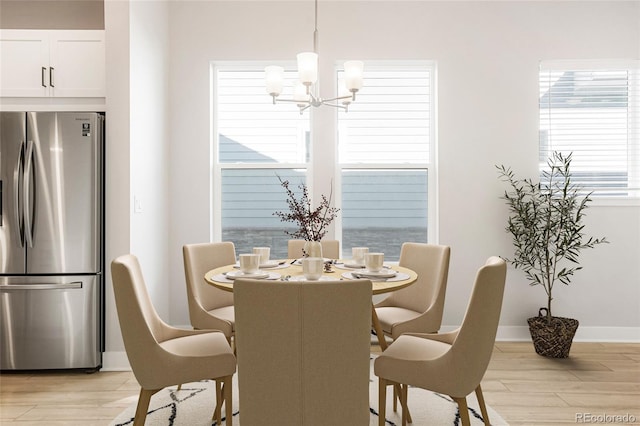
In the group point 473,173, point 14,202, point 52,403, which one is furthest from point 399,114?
point 52,403

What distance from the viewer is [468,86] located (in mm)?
3795

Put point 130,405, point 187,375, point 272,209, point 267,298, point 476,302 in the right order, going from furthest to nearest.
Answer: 1. point 272,209
2. point 130,405
3. point 187,375
4. point 476,302
5. point 267,298

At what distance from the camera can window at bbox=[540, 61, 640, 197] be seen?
3.86 meters

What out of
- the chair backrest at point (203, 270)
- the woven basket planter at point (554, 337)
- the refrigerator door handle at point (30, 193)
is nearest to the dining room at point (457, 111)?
the woven basket planter at point (554, 337)

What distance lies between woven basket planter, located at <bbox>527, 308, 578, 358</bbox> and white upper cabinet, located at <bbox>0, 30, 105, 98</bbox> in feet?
12.7

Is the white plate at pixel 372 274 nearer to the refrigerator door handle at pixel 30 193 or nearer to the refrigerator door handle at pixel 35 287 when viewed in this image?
the refrigerator door handle at pixel 35 287

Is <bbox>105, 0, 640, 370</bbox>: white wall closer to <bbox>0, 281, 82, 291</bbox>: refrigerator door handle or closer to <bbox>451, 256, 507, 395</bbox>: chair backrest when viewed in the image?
<bbox>0, 281, 82, 291</bbox>: refrigerator door handle

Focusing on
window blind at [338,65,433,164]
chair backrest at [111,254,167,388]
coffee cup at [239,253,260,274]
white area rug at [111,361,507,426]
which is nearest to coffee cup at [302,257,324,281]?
Answer: coffee cup at [239,253,260,274]

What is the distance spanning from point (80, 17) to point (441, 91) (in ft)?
10.5

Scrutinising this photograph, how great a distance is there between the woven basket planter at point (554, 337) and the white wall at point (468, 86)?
1.22ft

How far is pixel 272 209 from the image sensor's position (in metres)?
3.97

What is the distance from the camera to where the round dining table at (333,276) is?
1960 mm

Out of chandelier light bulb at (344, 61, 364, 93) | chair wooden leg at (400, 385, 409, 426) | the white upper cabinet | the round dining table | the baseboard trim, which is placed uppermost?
the white upper cabinet

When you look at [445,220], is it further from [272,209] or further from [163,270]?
[163,270]
